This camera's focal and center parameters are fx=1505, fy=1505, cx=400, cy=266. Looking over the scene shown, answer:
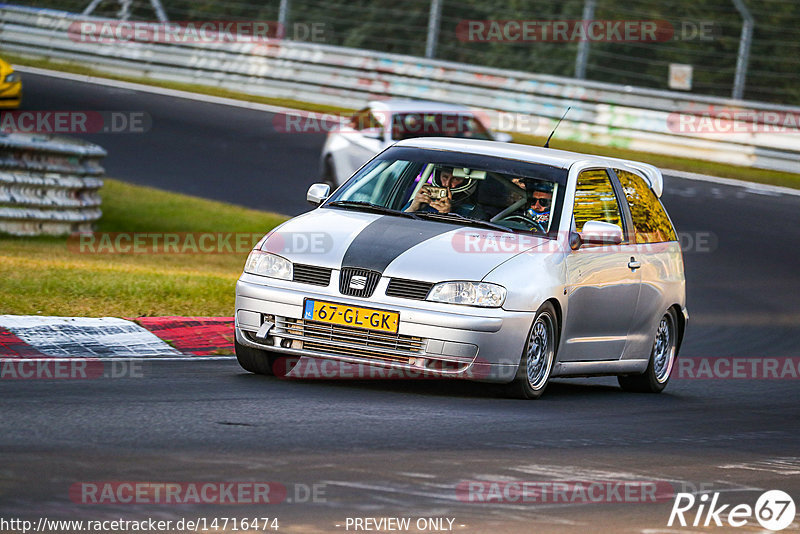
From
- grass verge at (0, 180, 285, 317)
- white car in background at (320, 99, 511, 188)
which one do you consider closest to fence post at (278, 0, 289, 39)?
white car in background at (320, 99, 511, 188)

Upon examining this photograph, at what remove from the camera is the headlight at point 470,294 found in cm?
862

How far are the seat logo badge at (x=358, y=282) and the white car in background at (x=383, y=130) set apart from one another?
1106 cm

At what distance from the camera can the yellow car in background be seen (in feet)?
79.3

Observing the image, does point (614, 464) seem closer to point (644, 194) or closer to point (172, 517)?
point (172, 517)

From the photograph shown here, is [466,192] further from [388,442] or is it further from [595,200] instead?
[388,442]

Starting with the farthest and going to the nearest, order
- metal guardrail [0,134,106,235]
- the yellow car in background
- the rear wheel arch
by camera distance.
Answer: the yellow car in background → metal guardrail [0,134,106,235] → the rear wheel arch

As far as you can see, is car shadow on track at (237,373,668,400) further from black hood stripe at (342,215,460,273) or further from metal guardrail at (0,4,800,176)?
metal guardrail at (0,4,800,176)

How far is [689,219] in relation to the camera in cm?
2078

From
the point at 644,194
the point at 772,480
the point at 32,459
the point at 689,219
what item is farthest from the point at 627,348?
the point at 689,219

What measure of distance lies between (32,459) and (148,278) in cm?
708

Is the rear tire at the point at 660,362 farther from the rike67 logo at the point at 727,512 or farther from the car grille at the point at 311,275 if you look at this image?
the rike67 logo at the point at 727,512

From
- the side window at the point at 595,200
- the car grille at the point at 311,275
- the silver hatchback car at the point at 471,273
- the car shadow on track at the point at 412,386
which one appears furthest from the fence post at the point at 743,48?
the car grille at the point at 311,275

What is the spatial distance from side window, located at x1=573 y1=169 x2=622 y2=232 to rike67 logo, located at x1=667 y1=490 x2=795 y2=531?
320cm

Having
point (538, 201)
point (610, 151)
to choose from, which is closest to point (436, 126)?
point (610, 151)
